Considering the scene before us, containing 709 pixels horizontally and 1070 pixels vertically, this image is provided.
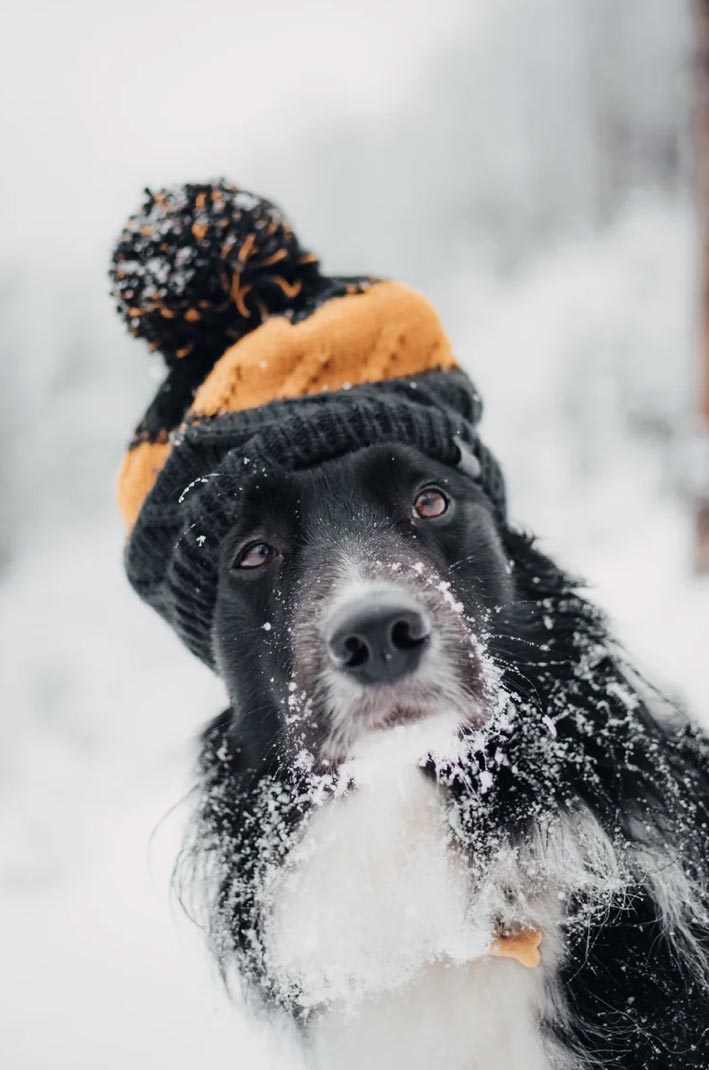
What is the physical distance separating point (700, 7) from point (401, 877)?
4153 millimetres

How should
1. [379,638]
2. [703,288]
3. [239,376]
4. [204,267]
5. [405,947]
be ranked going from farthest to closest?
[703,288] < [204,267] < [239,376] < [405,947] < [379,638]

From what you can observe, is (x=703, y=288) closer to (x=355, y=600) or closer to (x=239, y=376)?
(x=239, y=376)

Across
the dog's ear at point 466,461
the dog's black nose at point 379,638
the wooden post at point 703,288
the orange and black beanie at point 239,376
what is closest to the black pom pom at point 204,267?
the orange and black beanie at point 239,376

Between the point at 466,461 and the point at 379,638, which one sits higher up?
the point at 466,461

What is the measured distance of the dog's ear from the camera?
1.67 metres

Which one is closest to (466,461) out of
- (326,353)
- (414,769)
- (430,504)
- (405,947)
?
(430,504)

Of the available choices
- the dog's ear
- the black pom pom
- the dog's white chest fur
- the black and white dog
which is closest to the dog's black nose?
the black and white dog

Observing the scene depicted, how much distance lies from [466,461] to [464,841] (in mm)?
758

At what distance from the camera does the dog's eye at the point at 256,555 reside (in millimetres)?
1567

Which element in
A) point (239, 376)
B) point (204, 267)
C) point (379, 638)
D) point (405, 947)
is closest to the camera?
point (379, 638)

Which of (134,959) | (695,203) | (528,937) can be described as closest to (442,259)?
(695,203)

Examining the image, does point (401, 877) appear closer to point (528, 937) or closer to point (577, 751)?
point (528, 937)

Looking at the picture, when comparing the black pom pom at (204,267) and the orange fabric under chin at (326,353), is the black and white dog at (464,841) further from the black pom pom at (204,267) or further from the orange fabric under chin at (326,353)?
the black pom pom at (204,267)

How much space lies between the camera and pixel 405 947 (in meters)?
1.50
